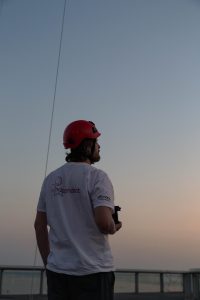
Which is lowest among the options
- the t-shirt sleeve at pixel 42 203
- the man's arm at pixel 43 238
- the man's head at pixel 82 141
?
the man's arm at pixel 43 238

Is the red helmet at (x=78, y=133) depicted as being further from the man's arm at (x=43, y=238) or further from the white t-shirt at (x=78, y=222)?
the man's arm at (x=43, y=238)

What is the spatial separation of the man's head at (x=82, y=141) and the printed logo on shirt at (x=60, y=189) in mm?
198

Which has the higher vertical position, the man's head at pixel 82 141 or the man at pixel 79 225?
the man's head at pixel 82 141

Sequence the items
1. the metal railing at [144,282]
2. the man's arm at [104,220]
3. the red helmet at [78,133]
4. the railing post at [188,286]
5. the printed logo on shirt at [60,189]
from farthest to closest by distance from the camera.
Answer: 1. the railing post at [188,286]
2. the metal railing at [144,282]
3. the red helmet at [78,133]
4. the printed logo on shirt at [60,189]
5. the man's arm at [104,220]

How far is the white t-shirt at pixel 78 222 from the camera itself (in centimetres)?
329

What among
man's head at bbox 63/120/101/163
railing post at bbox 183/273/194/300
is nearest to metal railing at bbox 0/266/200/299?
railing post at bbox 183/273/194/300

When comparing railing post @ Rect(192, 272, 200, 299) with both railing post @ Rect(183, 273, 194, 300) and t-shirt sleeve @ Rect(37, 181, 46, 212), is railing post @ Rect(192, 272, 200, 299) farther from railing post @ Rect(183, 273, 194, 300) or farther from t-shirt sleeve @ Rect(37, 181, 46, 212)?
t-shirt sleeve @ Rect(37, 181, 46, 212)

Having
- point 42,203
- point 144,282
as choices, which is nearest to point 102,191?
point 42,203

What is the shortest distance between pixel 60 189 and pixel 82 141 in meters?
0.38

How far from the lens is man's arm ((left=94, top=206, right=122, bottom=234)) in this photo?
323 cm

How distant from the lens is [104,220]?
3.23m

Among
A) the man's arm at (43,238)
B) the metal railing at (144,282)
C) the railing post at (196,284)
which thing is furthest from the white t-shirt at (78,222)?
the railing post at (196,284)

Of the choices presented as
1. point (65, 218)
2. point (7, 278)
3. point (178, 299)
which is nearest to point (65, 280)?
point (65, 218)

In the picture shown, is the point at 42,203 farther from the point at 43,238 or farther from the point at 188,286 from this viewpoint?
the point at 188,286
